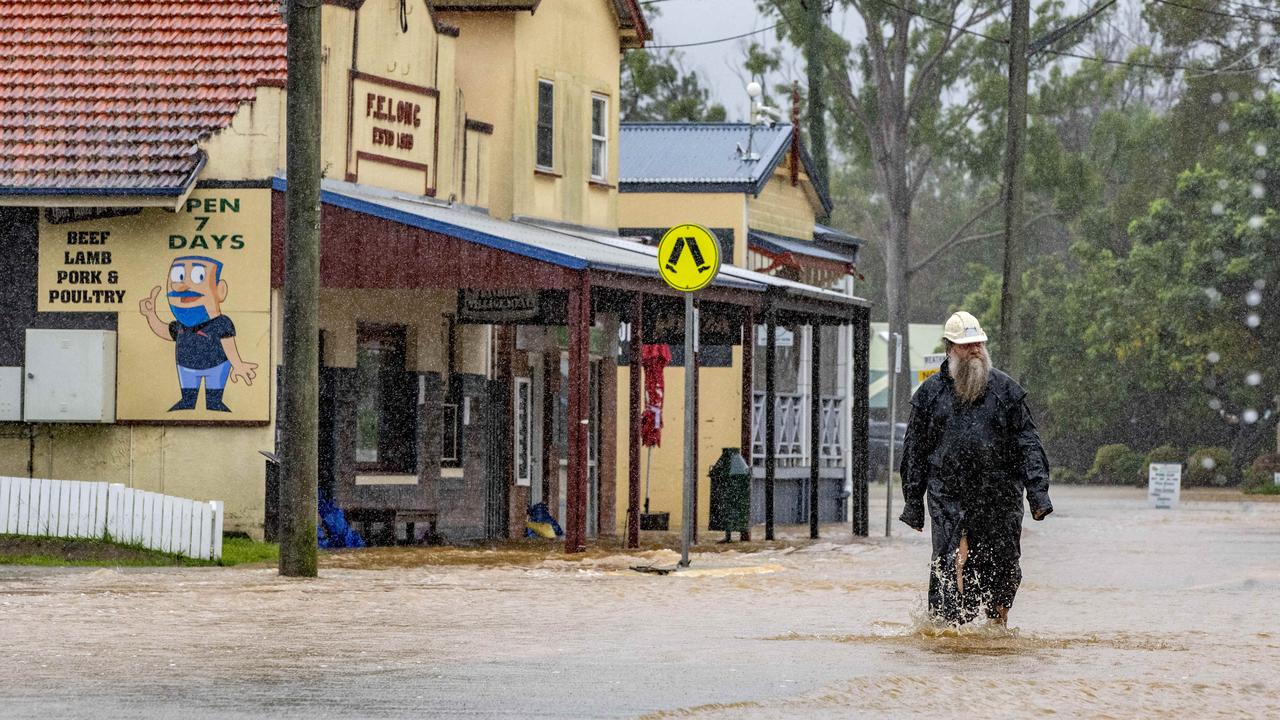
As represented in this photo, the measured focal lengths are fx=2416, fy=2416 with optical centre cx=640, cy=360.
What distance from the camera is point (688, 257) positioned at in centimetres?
2192

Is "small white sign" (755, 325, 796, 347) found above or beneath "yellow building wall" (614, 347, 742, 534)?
above

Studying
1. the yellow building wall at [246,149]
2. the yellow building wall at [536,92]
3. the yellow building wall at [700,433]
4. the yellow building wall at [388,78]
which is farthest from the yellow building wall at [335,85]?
the yellow building wall at [700,433]

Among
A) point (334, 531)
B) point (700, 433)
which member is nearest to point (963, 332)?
point (334, 531)

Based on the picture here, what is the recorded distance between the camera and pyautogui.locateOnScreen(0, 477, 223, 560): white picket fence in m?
22.0

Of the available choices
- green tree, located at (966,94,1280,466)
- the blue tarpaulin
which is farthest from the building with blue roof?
green tree, located at (966,94,1280,466)

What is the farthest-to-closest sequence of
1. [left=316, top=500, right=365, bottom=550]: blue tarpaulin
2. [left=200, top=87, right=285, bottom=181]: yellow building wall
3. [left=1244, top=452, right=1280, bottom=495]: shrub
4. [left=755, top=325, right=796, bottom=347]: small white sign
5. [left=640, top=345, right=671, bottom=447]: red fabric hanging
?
[left=1244, top=452, right=1280, bottom=495]: shrub → [left=755, top=325, right=796, bottom=347]: small white sign → [left=640, top=345, right=671, bottom=447]: red fabric hanging → [left=316, top=500, right=365, bottom=550]: blue tarpaulin → [left=200, top=87, right=285, bottom=181]: yellow building wall

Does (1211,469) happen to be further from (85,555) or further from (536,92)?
(85,555)

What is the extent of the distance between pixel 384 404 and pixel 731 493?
4260 millimetres

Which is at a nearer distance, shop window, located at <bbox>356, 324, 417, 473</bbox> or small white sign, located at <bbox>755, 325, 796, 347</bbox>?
shop window, located at <bbox>356, 324, 417, 473</bbox>

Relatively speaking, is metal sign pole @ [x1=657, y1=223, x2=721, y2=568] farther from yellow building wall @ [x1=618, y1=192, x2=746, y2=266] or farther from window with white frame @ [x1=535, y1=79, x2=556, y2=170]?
yellow building wall @ [x1=618, y1=192, x2=746, y2=266]

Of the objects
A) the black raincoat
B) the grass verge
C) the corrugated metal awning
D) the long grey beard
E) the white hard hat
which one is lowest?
the grass verge

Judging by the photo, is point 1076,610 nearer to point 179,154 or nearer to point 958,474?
point 958,474

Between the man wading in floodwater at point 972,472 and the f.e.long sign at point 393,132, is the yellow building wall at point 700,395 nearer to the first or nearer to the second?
the f.e.long sign at point 393,132

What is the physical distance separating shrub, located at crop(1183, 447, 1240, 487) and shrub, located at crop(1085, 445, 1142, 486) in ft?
10.3
